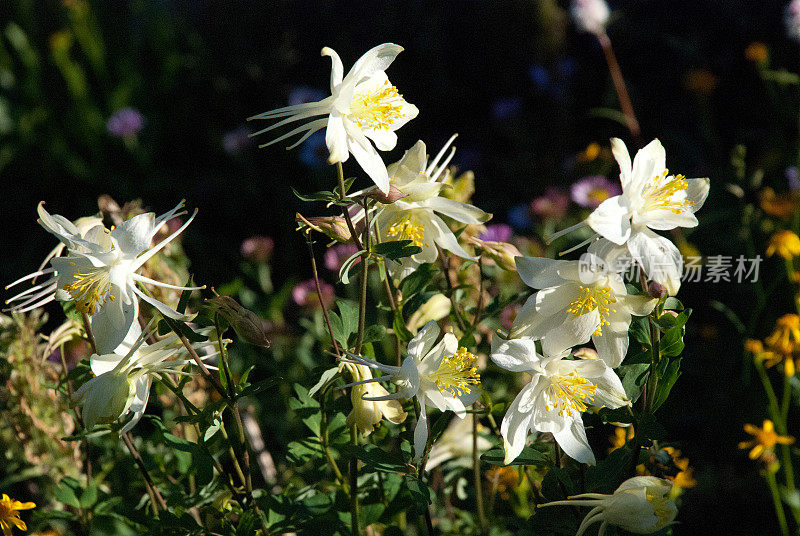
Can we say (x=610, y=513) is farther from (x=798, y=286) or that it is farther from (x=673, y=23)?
(x=673, y=23)

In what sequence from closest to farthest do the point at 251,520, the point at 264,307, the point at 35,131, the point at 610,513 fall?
the point at 610,513 < the point at 251,520 < the point at 264,307 < the point at 35,131

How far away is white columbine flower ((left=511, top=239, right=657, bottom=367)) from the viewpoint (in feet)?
2.96

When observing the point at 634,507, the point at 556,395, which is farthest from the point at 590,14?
the point at 634,507

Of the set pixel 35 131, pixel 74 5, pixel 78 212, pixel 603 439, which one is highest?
pixel 74 5

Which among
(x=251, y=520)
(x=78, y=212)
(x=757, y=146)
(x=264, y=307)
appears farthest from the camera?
(x=78, y=212)

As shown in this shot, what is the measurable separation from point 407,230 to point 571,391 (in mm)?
330

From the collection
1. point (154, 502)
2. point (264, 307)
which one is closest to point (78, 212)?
point (264, 307)

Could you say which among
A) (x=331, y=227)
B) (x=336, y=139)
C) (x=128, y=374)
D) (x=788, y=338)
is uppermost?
(x=336, y=139)

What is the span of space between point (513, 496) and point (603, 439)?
366 millimetres

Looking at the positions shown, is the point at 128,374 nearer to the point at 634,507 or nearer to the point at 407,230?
the point at 407,230

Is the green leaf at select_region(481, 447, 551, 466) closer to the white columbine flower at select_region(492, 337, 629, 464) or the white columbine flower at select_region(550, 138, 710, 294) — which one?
the white columbine flower at select_region(492, 337, 629, 464)

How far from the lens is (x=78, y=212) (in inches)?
127

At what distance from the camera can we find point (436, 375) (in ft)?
3.21

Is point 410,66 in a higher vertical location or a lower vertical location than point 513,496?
higher
